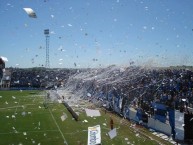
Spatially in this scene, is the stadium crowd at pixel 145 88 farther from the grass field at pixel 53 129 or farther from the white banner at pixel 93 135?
the white banner at pixel 93 135

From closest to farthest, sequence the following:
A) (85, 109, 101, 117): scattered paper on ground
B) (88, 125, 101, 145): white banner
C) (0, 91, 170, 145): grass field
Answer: (88, 125, 101, 145): white banner → (0, 91, 170, 145): grass field → (85, 109, 101, 117): scattered paper on ground

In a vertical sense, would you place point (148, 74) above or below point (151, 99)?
above

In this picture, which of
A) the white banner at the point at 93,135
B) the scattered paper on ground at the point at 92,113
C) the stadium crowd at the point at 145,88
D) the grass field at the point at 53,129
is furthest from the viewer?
the scattered paper on ground at the point at 92,113

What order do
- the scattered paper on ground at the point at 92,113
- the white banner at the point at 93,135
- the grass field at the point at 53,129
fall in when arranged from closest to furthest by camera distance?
the white banner at the point at 93,135 → the grass field at the point at 53,129 → the scattered paper on ground at the point at 92,113

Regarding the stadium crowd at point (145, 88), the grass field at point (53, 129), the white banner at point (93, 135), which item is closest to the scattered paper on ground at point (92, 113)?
the grass field at point (53, 129)

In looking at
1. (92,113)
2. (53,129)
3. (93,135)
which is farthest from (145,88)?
(93,135)

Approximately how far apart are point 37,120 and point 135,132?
10.1 meters

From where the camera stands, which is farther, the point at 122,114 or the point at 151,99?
the point at 122,114

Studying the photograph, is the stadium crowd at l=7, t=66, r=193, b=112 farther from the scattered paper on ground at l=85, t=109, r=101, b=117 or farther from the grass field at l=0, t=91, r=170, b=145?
the grass field at l=0, t=91, r=170, b=145

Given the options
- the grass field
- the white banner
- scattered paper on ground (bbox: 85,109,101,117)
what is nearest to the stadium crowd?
scattered paper on ground (bbox: 85,109,101,117)

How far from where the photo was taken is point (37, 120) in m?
28.4

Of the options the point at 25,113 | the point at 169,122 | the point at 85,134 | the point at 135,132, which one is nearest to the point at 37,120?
the point at 25,113

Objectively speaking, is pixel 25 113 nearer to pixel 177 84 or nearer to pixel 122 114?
pixel 122 114

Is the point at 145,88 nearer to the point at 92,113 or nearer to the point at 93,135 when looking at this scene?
the point at 92,113
